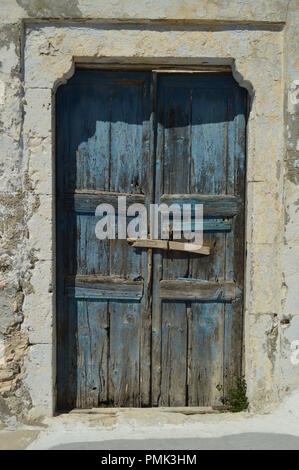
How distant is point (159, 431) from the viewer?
3.65 meters

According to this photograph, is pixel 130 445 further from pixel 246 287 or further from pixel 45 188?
pixel 45 188

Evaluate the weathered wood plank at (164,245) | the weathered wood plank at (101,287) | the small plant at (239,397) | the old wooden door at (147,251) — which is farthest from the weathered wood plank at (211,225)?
the small plant at (239,397)

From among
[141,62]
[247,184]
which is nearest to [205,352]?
[247,184]

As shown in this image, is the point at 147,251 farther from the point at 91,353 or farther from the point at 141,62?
the point at 141,62

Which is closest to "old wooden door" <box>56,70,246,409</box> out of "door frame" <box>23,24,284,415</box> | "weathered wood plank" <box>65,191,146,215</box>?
"weathered wood plank" <box>65,191,146,215</box>

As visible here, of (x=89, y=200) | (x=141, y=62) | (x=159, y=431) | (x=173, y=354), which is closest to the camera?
(x=159, y=431)

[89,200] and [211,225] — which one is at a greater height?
[89,200]

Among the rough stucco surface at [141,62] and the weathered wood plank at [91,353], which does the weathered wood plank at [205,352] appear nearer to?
A: the rough stucco surface at [141,62]

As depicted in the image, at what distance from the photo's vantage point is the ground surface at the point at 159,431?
3.45 metres

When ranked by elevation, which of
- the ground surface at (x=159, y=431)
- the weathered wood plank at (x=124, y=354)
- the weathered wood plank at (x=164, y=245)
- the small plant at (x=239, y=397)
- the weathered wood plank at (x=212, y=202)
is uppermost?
the weathered wood plank at (x=212, y=202)

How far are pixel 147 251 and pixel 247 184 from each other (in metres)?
0.81

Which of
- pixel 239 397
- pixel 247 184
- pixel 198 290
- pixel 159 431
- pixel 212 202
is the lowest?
pixel 159 431

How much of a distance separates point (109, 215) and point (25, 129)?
0.79 meters

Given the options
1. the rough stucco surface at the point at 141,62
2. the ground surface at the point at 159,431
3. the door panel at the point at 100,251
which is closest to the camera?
the ground surface at the point at 159,431
